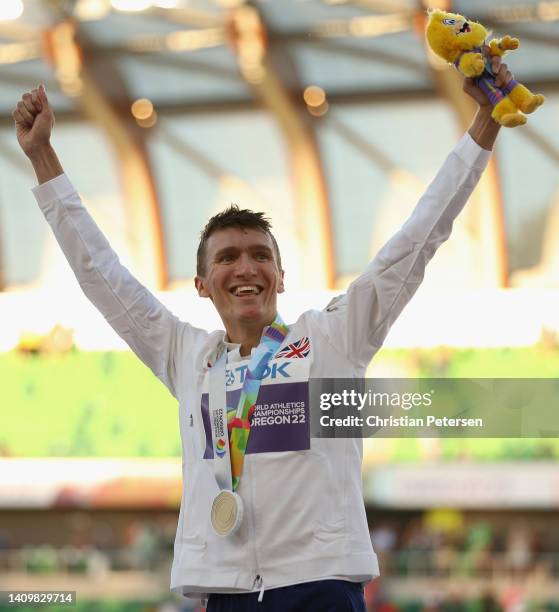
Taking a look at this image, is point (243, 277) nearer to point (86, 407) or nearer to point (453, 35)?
point (453, 35)

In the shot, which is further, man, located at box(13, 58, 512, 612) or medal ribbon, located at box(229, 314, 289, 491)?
medal ribbon, located at box(229, 314, 289, 491)

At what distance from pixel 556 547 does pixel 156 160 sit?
8.01m

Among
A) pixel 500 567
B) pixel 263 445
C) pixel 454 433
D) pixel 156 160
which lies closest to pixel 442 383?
pixel 454 433

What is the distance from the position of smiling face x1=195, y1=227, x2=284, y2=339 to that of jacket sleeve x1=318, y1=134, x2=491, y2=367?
163mm

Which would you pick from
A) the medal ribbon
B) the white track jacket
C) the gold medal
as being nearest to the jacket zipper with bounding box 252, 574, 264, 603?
the white track jacket

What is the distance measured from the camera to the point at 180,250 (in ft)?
56.6

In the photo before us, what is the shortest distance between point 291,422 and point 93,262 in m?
0.63

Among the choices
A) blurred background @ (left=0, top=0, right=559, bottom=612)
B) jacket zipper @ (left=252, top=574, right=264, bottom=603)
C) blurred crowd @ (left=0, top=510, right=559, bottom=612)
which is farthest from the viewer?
blurred background @ (left=0, top=0, right=559, bottom=612)

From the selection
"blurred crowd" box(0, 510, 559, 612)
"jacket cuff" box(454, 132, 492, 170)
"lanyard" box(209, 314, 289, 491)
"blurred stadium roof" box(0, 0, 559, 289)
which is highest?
"blurred stadium roof" box(0, 0, 559, 289)

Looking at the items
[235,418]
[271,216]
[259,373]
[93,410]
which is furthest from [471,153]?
[93,410]

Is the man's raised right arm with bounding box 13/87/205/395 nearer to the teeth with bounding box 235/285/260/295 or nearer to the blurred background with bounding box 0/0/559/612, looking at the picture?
the teeth with bounding box 235/285/260/295

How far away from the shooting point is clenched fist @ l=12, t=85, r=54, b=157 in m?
2.70

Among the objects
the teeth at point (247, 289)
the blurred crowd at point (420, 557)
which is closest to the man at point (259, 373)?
the teeth at point (247, 289)

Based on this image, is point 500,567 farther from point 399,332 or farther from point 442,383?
point 442,383
